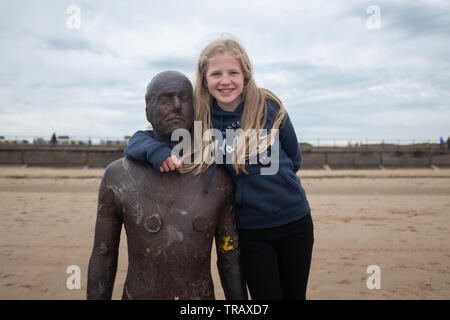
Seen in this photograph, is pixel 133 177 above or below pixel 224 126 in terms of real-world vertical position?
below

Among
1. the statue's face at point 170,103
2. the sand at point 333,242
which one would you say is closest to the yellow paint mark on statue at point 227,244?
the statue's face at point 170,103

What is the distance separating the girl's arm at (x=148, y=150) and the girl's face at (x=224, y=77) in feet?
1.64

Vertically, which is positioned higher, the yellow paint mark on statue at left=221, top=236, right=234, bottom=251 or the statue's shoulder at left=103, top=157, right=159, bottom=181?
the statue's shoulder at left=103, top=157, right=159, bottom=181

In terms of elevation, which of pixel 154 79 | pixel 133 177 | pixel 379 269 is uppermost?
pixel 154 79

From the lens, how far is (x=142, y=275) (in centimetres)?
236

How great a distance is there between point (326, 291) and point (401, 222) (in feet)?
19.0

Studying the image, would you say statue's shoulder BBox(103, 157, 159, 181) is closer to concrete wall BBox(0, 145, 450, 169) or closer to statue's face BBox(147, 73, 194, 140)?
statue's face BBox(147, 73, 194, 140)

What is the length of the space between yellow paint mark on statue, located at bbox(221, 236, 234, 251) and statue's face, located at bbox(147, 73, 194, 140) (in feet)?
2.30

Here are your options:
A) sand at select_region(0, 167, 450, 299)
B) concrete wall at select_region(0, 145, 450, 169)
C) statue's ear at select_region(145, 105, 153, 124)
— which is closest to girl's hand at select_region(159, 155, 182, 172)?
statue's ear at select_region(145, 105, 153, 124)

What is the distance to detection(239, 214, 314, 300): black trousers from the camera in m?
2.53

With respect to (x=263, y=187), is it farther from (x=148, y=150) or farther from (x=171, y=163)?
(x=148, y=150)
